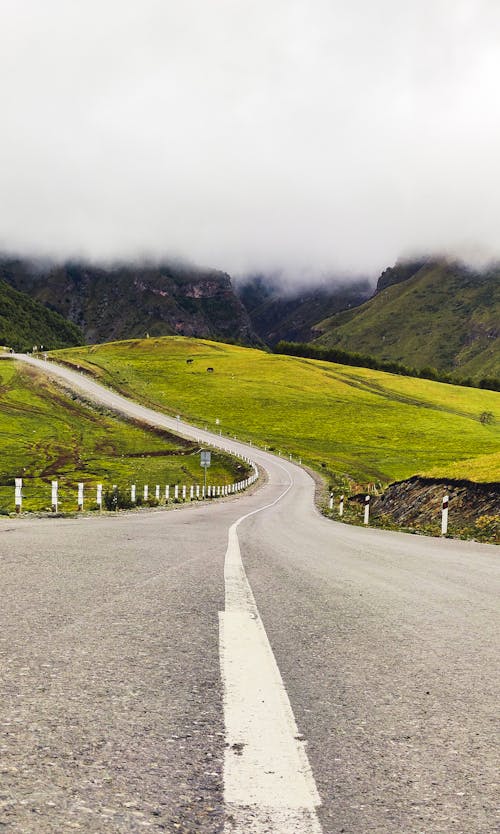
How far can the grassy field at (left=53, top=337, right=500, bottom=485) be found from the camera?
86.1 m

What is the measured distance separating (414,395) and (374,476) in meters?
64.9

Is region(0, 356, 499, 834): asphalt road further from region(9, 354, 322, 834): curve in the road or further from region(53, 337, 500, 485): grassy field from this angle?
region(53, 337, 500, 485): grassy field

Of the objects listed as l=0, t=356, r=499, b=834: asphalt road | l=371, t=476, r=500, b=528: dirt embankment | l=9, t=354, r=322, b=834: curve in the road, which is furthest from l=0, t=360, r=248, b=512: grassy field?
l=9, t=354, r=322, b=834: curve in the road

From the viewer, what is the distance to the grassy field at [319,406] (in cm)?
8606

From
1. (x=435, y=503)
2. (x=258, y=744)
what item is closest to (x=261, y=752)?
(x=258, y=744)

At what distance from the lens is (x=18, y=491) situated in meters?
18.9

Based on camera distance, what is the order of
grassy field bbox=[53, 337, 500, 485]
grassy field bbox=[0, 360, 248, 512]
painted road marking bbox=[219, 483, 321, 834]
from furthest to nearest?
grassy field bbox=[53, 337, 500, 485] → grassy field bbox=[0, 360, 248, 512] → painted road marking bbox=[219, 483, 321, 834]

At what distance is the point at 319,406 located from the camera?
115562 millimetres

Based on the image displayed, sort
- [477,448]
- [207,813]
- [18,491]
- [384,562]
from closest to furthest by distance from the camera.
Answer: [207,813], [384,562], [18,491], [477,448]

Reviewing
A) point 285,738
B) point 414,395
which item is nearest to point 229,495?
point 285,738

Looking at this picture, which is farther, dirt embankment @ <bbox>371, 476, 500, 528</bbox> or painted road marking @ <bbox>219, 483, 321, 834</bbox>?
dirt embankment @ <bbox>371, 476, 500, 528</bbox>

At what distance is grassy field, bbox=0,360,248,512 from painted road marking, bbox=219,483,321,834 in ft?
127

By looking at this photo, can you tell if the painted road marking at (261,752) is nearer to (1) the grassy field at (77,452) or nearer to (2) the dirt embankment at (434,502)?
(2) the dirt embankment at (434,502)

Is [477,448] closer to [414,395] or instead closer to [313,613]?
[414,395]
